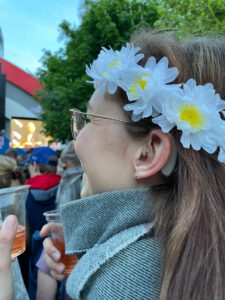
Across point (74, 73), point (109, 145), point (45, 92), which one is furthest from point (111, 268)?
point (45, 92)

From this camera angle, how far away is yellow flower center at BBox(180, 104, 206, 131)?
3.60ft

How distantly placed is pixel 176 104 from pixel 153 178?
238mm

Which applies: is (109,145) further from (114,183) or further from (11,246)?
(11,246)

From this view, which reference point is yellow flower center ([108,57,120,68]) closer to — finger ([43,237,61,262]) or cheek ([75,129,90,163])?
cheek ([75,129,90,163])

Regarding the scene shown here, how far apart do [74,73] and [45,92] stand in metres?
2.65

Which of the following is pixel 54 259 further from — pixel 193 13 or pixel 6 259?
pixel 193 13

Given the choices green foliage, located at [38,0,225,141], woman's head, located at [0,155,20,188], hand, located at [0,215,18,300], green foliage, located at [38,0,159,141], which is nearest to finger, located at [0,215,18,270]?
hand, located at [0,215,18,300]

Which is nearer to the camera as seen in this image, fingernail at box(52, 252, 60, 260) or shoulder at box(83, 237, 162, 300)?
shoulder at box(83, 237, 162, 300)

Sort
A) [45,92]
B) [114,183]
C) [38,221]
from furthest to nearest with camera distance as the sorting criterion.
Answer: [45,92] < [38,221] < [114,183]

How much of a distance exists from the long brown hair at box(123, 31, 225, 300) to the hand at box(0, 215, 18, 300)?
1.57 ft

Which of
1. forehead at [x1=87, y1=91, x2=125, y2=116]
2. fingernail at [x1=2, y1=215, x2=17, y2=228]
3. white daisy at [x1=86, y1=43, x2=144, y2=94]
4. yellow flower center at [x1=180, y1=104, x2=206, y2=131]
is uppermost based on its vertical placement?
white daisy at [x1=86, y1=43, x2=144, y2=94]

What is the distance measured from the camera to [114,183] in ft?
3.92

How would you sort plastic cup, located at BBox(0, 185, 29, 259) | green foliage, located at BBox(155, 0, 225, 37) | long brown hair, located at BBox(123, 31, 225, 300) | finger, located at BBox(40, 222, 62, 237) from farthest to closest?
1. green foliage, located at BBox(155, 0, 225, 37)
2. finger, located at BBox(40, 222, 62, 237)
3. plastic cup, located at BBox(0, 185, 29, 259)
4. long brown hair, located at BBox(123, 31, 225, 300)

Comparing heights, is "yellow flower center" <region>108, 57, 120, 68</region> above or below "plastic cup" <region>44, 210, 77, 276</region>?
above
